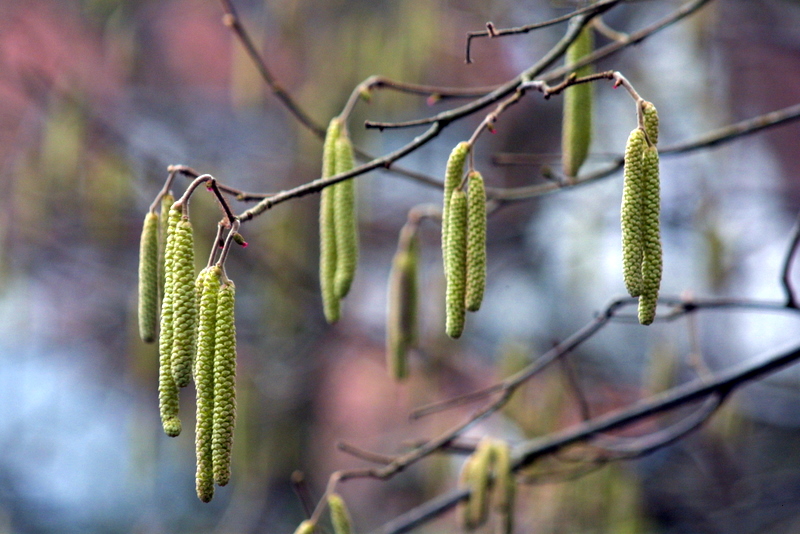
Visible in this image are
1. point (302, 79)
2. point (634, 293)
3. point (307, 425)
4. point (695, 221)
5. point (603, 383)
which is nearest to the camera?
point (634, 293)

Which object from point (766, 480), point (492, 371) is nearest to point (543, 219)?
point (492, 371)

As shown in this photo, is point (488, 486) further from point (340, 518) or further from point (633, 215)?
point (633, 215)

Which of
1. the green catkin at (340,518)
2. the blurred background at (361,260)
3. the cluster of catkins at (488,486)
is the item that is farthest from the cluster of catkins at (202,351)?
the blurred background at (361,260)

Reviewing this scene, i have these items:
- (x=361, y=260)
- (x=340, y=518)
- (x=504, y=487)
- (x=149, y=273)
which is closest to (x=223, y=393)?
(x=149, y=273)

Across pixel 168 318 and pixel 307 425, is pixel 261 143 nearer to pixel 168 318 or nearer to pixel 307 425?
pixel 307 425

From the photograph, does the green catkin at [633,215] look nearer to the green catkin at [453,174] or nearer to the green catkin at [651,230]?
the green catkin at [651,230]

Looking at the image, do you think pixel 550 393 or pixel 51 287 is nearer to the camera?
pixel 550 393
